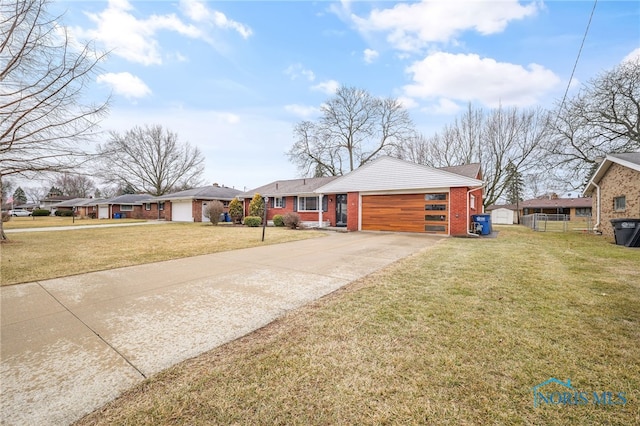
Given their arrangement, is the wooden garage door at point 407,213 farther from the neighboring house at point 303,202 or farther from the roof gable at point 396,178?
the neighboring house at point 303,202

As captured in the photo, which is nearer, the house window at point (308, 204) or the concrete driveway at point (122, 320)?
the concrete driveway at point (122, 320)

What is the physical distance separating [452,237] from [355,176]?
6282 millimetres

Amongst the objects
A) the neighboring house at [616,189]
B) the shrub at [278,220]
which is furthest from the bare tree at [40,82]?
the neighboring house at [616,189]

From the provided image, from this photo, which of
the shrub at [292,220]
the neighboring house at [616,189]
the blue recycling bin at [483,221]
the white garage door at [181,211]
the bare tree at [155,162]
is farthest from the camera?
the bare tree at [155,162]

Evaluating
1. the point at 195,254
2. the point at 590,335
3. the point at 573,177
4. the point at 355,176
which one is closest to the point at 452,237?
the point at 355,176

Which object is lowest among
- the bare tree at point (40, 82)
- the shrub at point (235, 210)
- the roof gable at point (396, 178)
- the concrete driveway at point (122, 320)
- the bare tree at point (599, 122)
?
the concrete driveway at point (122, 320)

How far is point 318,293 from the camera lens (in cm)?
438

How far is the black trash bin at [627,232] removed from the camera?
30.9 ft

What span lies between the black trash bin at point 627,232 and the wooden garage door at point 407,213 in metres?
5.90

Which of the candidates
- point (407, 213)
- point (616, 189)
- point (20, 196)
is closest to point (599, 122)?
point (616, 189)

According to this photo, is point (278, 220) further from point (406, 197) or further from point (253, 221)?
point (406, 197)

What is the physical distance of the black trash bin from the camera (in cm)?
943

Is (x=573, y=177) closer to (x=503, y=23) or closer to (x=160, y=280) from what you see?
(x=503, y=23)

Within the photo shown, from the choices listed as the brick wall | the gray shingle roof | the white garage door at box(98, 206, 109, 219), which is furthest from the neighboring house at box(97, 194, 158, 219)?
the brick wall
